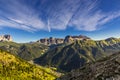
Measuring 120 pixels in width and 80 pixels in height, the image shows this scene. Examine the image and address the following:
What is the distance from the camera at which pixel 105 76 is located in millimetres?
12086

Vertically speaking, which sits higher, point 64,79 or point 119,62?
point 119,62

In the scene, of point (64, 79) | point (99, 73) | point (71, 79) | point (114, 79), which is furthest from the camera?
point (64, 79)

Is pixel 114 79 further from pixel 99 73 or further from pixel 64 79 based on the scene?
pixel 64 79

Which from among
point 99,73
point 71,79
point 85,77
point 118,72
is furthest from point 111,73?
point 71,79

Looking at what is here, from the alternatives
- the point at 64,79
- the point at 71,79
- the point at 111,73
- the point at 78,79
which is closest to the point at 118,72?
the point at 111,73

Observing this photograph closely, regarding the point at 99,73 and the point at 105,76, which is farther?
the point at 99,73

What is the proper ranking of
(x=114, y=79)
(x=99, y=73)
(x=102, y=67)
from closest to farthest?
1. (x=114, y=79)
2. (x=99, y=73)
3. (x=102, y=67)

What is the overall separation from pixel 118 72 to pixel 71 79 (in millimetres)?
5214

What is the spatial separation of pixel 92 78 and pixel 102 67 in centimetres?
135

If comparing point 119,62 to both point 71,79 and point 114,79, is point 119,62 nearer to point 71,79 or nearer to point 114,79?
point 114,79

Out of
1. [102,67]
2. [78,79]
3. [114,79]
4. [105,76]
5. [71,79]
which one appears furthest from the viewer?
[71,79]

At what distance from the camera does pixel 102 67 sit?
14.0m

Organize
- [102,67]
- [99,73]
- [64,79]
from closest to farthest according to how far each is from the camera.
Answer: [99,73] < [102,67] < [64,79]

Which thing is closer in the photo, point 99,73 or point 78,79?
point 99,73
